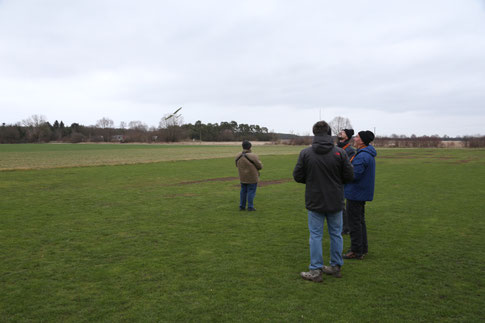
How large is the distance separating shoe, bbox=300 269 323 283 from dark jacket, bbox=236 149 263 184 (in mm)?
4674

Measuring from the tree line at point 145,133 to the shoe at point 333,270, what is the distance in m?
131

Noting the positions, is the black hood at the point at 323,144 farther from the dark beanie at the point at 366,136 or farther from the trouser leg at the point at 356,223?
the trouser leg at the point at 356,223

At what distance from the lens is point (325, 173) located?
4883 mm

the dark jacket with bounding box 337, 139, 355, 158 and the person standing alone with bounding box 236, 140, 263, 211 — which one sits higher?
the dark jacket with bounding box 337, 139, 355, 158

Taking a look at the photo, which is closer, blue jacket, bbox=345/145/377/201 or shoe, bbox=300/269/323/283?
shoe, bbox=300/269/323/283

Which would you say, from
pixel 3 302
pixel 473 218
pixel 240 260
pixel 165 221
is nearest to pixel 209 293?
pixel 240 260

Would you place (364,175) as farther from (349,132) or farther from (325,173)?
(349,132)

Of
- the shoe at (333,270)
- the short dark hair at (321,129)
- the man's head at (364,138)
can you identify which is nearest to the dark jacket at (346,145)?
the man's head at (364,138)

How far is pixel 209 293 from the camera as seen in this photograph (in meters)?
4.66

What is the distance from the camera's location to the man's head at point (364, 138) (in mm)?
5789

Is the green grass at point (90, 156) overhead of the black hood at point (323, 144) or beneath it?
beneath

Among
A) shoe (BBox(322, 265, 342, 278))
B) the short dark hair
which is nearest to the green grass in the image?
shoe (BBox(322, 265, 342, 278))

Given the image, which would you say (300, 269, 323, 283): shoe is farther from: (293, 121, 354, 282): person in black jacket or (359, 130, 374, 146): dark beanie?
(359, 130, 374, 146): dark beanie

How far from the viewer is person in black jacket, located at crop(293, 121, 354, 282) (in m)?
4.88
